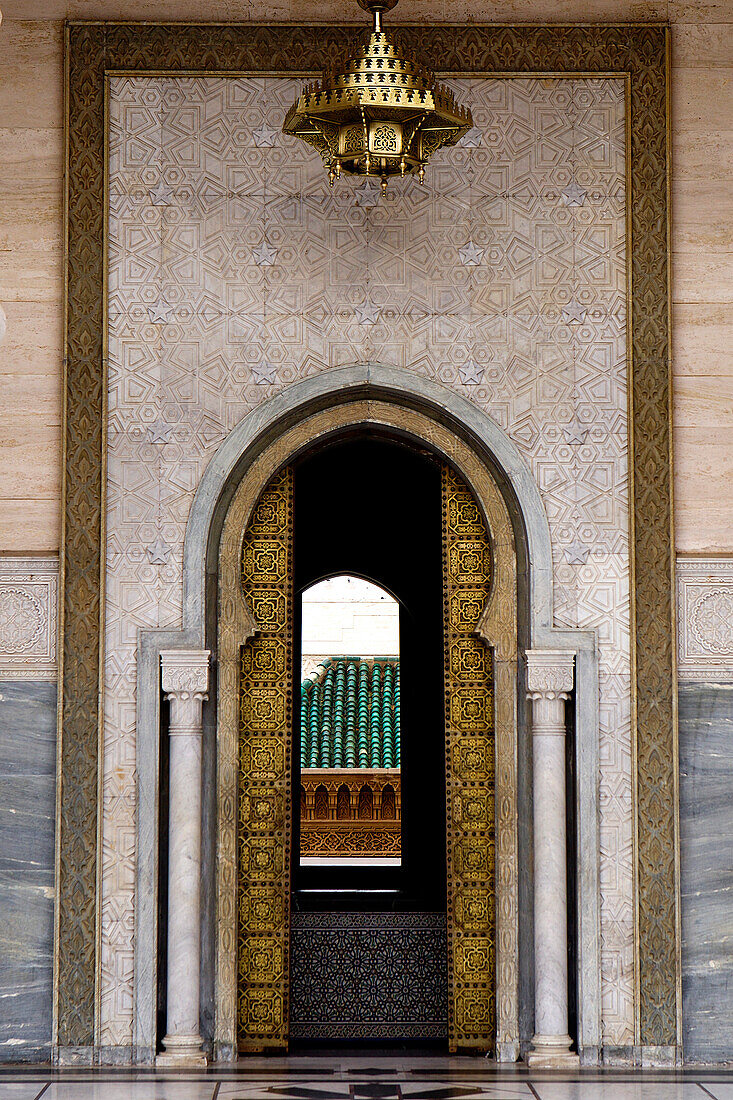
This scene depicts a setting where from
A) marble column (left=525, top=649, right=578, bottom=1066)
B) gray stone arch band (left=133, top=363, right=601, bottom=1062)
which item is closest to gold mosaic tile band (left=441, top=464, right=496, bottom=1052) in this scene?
gray stone arch band (left=133, top=363, right=601, bottom=1062)

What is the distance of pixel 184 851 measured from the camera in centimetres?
516

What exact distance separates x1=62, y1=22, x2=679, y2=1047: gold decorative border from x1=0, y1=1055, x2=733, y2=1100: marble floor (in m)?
0.25

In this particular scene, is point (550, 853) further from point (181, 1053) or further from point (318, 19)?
point (318, 19)

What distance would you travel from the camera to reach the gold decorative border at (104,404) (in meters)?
5.18

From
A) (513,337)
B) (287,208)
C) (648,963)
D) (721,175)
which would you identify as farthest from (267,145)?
(648,963)

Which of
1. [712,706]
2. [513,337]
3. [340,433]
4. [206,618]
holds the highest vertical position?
[513,337]

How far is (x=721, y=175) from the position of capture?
5.51 m

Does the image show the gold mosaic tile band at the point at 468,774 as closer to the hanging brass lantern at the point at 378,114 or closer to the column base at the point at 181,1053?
the column base at the point at 181,1053

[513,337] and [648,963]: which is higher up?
[513,337]

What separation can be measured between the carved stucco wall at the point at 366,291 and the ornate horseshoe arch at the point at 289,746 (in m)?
0.23

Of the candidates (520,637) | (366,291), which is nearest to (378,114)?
(366,291)

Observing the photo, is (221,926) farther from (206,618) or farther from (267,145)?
(267,145)

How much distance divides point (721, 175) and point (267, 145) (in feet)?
5.91

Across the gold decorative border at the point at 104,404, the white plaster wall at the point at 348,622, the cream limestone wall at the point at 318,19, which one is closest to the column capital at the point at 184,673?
the gold decorative border at the point at 104,404
